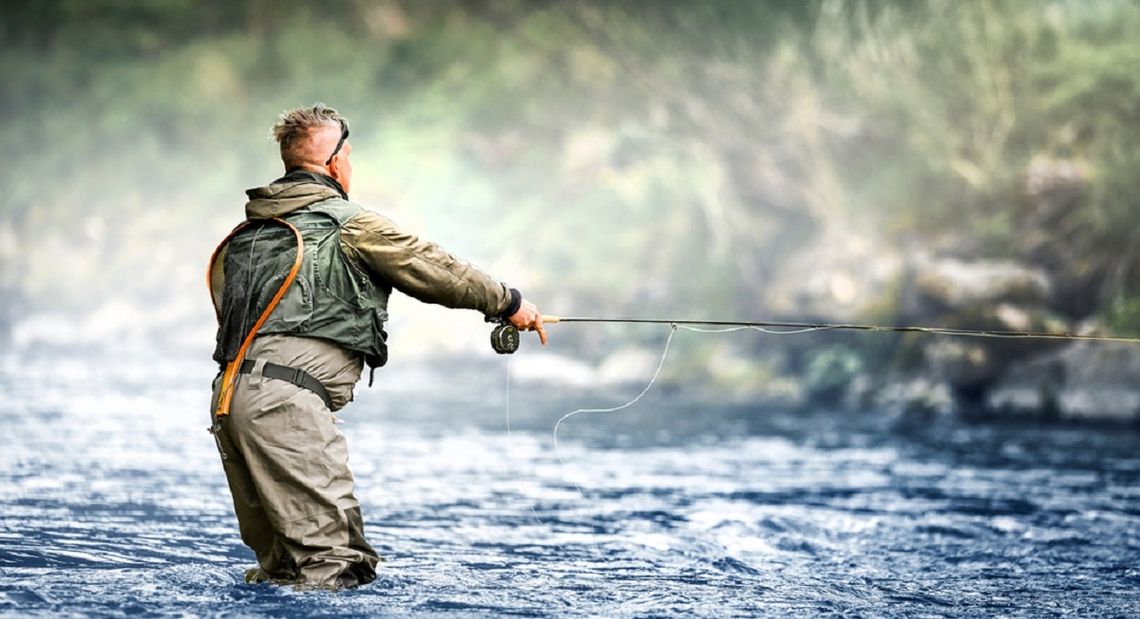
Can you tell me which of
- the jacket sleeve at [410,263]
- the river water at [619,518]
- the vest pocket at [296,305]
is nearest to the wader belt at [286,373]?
the vest pocket at [296,305]

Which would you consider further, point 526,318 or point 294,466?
point 526,318

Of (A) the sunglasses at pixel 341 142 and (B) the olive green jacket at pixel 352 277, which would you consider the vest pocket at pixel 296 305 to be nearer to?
(B) the olive green jacket at pixel 352 277

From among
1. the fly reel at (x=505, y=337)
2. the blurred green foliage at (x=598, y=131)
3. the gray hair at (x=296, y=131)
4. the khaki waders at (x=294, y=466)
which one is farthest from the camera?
the blurred green foliage at (x=598, y=131)

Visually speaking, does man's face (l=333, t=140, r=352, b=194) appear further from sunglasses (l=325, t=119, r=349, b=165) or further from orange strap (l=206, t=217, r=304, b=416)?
orange strap (l=206, t=217, r=304, b=416)

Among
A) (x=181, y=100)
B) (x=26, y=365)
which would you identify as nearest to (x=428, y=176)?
(x=181, y=100)

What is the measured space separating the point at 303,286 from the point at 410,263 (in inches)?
10.9

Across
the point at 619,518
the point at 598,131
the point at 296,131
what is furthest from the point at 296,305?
the point at 598,131

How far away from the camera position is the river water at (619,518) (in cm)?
345

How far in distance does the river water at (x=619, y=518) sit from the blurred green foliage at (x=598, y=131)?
14.8ft

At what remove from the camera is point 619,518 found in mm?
5469

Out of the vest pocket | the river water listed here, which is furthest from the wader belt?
the river water

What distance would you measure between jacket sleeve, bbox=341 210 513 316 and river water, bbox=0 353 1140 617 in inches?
31.9

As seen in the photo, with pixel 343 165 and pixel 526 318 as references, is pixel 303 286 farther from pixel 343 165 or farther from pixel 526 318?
pixel 526 318

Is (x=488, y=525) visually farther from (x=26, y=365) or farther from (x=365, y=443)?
(x=26, y=365)
